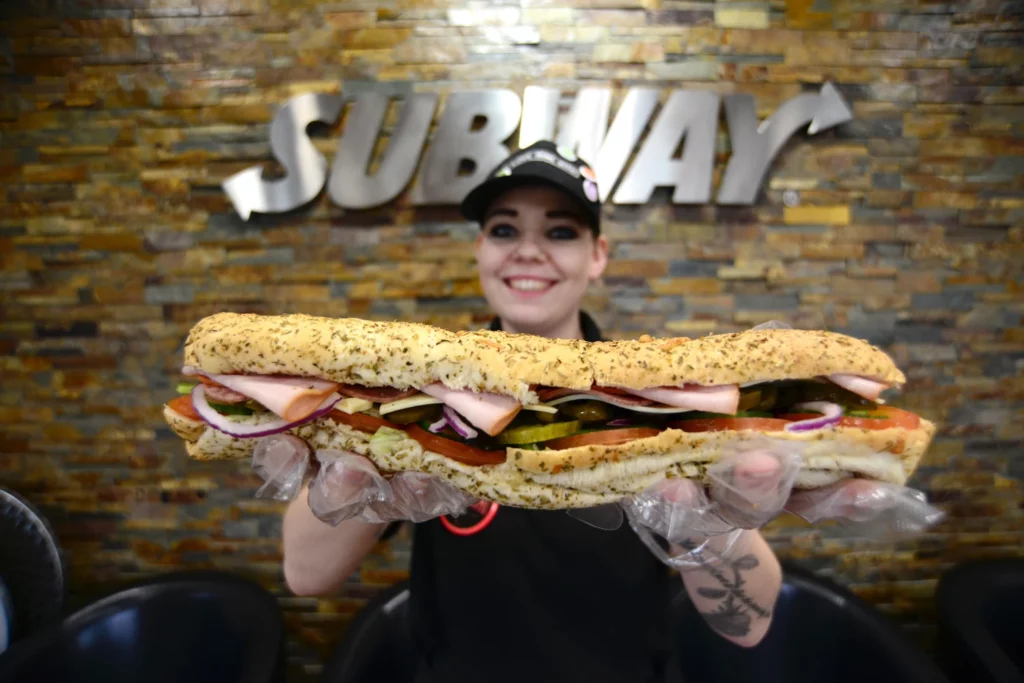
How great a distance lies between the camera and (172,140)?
259 centimetres

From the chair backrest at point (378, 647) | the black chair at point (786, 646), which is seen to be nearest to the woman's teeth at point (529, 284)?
the chair backrest at point (378, 647)

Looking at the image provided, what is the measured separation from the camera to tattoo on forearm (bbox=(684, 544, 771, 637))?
1.50 metres

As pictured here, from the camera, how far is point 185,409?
→ 1270 millimetres

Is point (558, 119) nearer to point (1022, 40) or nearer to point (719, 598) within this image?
point (719, 598)

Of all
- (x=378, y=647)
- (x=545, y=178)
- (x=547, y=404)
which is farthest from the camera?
(x=378, y=647)

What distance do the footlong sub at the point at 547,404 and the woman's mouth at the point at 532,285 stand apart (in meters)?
0.56

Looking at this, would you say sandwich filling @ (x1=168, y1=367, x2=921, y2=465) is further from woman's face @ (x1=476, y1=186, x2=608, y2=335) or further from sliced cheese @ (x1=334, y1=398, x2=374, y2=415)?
woman's face @ (x1=476, y1=186, x2=608, y2=335)

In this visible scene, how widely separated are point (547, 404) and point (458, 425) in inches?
9.3

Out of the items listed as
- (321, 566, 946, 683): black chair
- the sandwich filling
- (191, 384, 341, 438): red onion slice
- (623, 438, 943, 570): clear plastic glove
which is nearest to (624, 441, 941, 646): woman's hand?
(623, 438, 943, 570): clear plastic glove

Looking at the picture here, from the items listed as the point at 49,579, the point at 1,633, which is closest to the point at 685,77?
the point at 49,579

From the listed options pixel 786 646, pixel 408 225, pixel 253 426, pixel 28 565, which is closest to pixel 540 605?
pixel 253 426

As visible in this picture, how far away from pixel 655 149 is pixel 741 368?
1.72 m

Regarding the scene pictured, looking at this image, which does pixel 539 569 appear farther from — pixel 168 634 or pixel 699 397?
pixel 168 634

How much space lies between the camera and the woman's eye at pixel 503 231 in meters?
1.79
